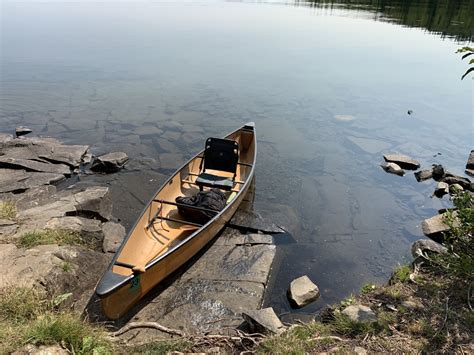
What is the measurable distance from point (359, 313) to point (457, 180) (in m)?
7.51

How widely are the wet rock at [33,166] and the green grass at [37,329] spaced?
19.7 feet

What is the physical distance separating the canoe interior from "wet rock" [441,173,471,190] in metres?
5.59

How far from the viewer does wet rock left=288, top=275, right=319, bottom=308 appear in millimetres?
6141

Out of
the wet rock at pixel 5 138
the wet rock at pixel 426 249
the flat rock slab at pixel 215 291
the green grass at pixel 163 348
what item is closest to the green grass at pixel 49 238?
the flat rock slab at pixel 215 291

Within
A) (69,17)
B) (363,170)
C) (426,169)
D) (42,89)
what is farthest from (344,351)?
A: (69,17)

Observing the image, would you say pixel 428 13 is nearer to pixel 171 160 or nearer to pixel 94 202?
pixel 171 160

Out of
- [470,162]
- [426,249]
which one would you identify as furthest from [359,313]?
[470,162]

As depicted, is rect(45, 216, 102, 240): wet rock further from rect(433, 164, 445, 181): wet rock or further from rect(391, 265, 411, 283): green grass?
rect(433, 164, 445, 181): wet rock

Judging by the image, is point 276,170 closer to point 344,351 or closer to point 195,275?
point 195,275

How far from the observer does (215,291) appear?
244 inches

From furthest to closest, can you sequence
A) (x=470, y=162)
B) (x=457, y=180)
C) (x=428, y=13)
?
1. (x=428, y=13)
2. (x=470, y=162)
3. (x=457, y=180)

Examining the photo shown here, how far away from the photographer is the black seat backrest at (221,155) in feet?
28.8

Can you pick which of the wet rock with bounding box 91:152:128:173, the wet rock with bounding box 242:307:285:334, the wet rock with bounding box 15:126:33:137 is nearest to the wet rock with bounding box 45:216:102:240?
the wet rock with bounding box 242:307:285:334

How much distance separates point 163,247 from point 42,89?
14.5 metres
